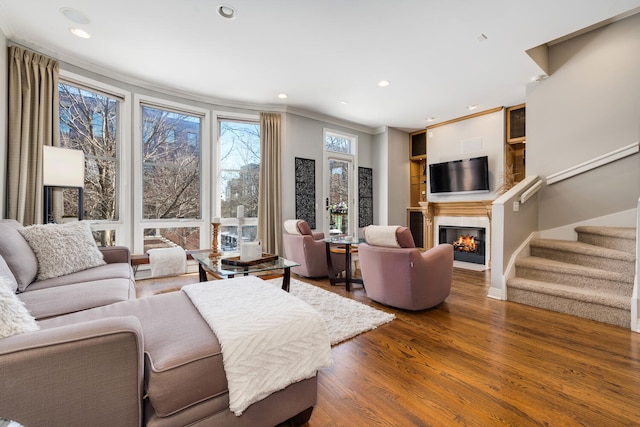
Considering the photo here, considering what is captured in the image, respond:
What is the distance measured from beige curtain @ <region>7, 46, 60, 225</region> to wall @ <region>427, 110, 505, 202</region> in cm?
600

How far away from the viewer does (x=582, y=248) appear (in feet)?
9.87

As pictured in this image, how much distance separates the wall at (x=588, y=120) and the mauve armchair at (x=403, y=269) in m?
2.02

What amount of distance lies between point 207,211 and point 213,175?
59 cm

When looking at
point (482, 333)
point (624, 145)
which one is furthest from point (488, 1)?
point (482, 333)

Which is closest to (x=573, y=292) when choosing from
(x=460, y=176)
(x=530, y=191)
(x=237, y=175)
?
(x=530, y=191)

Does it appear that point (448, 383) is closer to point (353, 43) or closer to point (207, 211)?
point (353, 43)

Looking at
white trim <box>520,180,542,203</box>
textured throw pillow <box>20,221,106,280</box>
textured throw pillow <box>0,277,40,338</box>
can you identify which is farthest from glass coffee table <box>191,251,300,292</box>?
white trim <box>520,180,542,203</box>

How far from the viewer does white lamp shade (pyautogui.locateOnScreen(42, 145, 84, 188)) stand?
103 inches

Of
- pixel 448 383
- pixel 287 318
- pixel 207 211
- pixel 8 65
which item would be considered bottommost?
pixel 448 383

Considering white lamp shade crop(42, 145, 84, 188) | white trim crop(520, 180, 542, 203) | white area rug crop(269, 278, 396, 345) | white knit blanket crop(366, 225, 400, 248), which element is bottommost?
white area rug crop(269, 278, 396, 345)

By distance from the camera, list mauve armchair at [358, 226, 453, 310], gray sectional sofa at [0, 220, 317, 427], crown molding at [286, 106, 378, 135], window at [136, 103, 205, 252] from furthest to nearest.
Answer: crown molding at [286, 106, 378, 135], window at [136, 103, 205, 252], mauve armchair at [358, 226, 453, 310], gray sectional sofa at [0, 220, 317, 427]

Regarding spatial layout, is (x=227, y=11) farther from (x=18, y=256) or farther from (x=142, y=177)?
(x=142, y=177)

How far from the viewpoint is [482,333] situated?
87.3 inches

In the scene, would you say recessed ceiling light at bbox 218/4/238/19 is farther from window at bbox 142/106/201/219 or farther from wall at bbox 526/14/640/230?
wall at bbox 526/14/640/230
